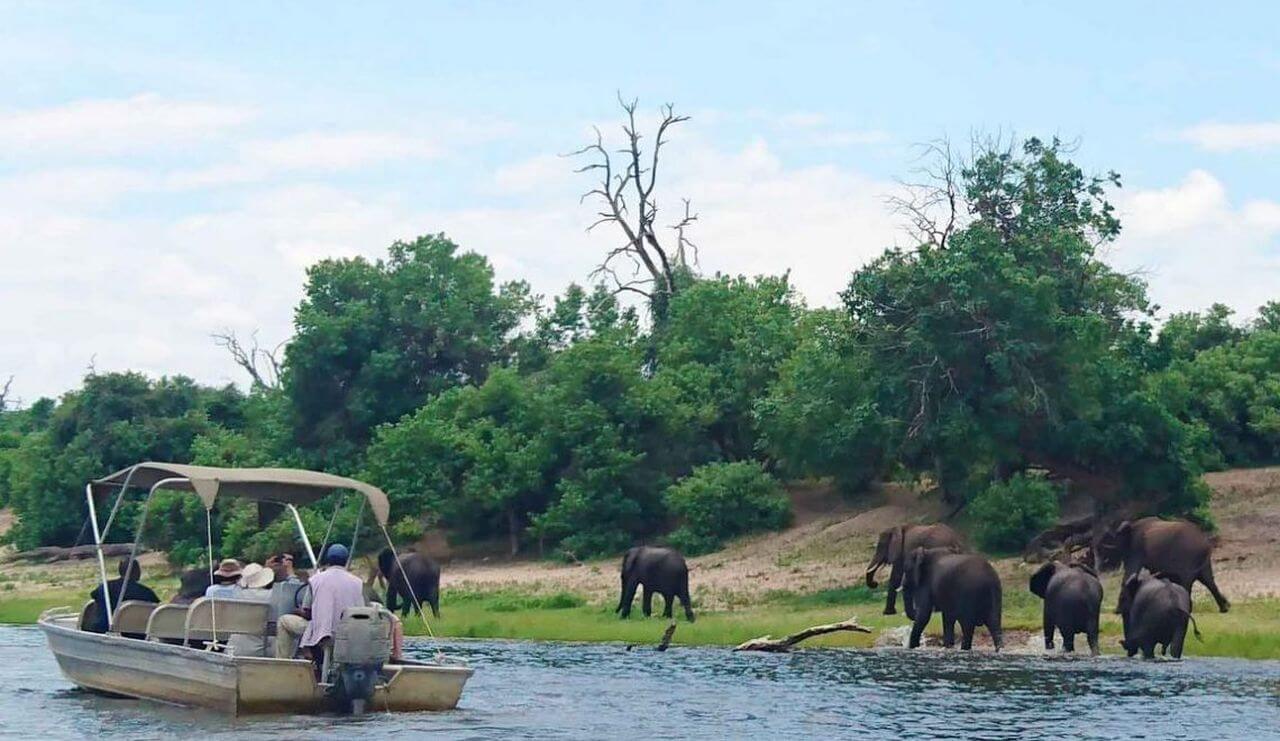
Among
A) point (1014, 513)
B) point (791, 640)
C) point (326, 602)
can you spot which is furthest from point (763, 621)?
point (326, 602)

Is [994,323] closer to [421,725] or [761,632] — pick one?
[761,632]

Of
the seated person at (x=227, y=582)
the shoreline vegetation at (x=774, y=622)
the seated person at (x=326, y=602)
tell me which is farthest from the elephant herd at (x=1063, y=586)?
the seated person at (x=227, y=582)

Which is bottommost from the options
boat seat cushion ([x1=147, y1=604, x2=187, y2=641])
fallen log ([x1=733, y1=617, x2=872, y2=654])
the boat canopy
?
fallen log ([x1=733, y1=617, x2=872, y2=654])

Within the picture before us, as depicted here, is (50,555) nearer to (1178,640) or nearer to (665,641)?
(665,641)

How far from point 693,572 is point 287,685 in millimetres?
24903

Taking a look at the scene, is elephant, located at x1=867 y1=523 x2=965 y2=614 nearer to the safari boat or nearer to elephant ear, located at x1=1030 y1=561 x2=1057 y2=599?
elephant ear, located at x1=1030 y1=561 x2=1057 y2=599

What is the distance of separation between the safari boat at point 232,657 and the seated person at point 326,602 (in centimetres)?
33

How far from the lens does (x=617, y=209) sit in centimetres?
6975

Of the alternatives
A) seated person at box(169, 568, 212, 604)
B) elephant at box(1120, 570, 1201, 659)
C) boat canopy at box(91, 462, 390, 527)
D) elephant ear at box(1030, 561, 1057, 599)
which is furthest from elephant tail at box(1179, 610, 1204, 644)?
seated person at box(169, 568, 212, 604)

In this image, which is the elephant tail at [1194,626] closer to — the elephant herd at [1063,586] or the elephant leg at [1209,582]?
the elephant herd at [1063,586]

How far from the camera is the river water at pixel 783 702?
22.5 metres

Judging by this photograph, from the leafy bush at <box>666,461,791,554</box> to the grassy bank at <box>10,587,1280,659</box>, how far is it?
6.62 meters

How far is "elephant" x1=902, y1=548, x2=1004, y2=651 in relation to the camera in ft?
107

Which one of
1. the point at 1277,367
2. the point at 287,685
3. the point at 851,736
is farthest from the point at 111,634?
the point at 1277,367
